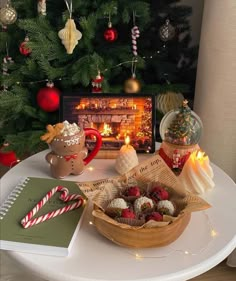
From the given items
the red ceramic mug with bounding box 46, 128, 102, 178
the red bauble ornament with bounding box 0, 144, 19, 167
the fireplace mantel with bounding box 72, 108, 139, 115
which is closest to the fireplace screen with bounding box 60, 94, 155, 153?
the fireplace mantel with bounding box 72, 108, 139, 115

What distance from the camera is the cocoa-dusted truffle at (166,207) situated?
2.75ft

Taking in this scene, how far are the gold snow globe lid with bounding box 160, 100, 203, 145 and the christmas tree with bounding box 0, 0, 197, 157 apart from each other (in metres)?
0.39

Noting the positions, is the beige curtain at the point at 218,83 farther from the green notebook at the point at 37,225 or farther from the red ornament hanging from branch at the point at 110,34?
the green notebook at the point at 37,225

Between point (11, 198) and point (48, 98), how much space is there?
1.77 ft

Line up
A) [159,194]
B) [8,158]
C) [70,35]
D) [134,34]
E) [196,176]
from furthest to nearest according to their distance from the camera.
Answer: [8,158] → [134,34] → [70,35] → [196,176] → [159,194]

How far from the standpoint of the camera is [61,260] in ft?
2.56

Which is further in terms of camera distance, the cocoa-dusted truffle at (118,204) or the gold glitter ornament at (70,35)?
the gold glitter ornament at (70,35)

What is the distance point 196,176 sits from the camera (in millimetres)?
1001

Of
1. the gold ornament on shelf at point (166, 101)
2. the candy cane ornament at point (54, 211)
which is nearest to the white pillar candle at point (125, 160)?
the candy cane ornament at point (54, 211)

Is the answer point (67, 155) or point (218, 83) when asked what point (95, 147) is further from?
point (218, 83)

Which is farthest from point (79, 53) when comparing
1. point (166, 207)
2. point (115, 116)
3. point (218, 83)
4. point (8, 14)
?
point (166, 207)

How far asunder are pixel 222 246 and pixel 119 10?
0.88 meters

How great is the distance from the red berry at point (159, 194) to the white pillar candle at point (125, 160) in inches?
6.9

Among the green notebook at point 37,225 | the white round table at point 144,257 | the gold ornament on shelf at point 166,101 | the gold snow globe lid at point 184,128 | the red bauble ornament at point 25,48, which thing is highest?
the red bauble ornament at point 25,48
